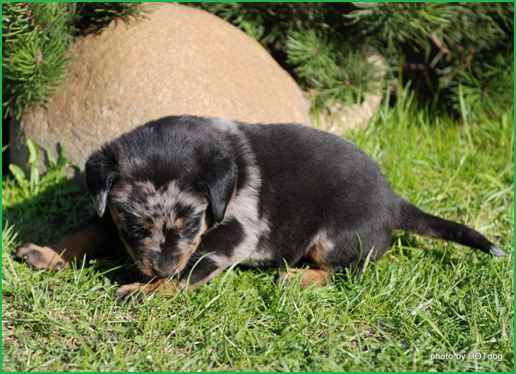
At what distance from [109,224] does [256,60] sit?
2453mm

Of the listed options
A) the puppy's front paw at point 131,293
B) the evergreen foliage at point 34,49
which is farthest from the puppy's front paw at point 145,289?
the evergreen foliage at point 34,49

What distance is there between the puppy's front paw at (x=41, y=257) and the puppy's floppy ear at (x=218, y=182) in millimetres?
1295

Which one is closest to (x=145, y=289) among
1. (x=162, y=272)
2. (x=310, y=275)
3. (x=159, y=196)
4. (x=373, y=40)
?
(x=162, y=272)

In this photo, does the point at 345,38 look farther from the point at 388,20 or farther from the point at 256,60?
the point at 256,60

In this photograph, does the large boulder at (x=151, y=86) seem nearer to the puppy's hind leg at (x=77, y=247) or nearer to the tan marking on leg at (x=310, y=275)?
the puppy's hind leg at (x=77, y=247)

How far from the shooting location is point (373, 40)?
6.12 meters

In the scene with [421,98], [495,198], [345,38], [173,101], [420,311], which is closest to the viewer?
[420,311]

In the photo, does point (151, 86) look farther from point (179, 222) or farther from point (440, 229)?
point (440, 229)

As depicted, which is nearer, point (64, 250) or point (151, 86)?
point (64, 250)

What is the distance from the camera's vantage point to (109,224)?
4.01m

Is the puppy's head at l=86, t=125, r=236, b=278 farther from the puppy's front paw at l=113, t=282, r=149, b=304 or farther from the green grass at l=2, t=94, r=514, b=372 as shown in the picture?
the green grass at l=2, t=94, r=514, b=372

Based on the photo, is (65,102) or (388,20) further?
(388,20)

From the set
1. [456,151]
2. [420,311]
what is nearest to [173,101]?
[420,311]

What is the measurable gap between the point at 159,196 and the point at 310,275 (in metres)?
1.39
